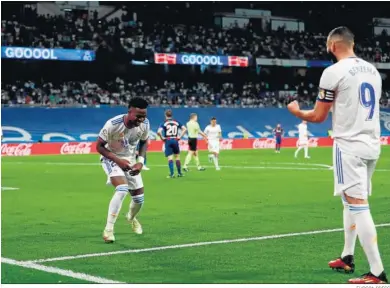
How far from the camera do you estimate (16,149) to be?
130 feet

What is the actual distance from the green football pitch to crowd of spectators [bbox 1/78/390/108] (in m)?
28.0

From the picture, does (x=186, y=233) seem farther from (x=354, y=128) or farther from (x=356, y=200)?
(x=354, y=128)

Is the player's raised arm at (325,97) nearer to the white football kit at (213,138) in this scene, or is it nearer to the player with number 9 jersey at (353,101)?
the player with number 9 jersey at (353,101)

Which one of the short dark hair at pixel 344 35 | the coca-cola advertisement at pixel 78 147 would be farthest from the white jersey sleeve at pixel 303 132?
the short dark hair at pixel 344 35

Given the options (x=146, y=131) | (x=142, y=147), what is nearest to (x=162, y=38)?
(x=142, y=147)

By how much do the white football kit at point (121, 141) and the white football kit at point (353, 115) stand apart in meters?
3.89

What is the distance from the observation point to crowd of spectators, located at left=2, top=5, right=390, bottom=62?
160 feet

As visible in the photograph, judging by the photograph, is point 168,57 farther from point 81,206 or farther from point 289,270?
point 289,270

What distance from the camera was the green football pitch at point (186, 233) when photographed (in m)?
7.56

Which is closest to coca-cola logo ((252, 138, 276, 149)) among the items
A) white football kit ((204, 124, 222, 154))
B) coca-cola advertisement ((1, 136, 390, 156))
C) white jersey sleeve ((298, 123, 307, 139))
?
coca-cola advertisement ((1, 136, 390, 156))

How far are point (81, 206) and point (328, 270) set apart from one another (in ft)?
26.1

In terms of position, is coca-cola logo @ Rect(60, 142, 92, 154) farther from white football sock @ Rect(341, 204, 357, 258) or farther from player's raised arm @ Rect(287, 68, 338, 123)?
player's raised arm @ Rect(287, 68, 338, 123)

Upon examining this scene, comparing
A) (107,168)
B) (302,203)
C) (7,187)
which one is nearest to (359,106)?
(107,168)

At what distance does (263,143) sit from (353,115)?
41.5m
